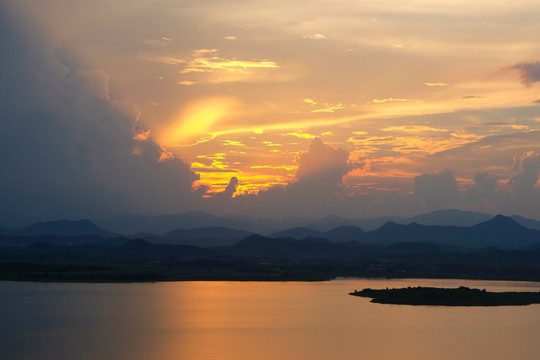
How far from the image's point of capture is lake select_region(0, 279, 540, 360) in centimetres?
4112

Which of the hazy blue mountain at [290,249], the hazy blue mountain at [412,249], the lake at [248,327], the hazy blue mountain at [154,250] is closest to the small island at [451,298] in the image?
the lake at [248,327]

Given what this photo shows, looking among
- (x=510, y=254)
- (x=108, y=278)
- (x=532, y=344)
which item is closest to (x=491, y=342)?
(x=532, y=344)

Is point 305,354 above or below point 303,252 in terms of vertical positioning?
below

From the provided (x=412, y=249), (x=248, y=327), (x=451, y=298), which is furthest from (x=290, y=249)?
(x=248, y=327)

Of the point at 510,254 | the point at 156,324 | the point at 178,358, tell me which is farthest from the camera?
the point at 510,254

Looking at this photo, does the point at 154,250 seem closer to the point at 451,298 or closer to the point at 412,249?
the point at 412,249

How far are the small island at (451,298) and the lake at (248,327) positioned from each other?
6.98ft

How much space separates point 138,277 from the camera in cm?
9731

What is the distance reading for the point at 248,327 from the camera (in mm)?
51062

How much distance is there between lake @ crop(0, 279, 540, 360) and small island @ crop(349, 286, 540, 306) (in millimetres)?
2127

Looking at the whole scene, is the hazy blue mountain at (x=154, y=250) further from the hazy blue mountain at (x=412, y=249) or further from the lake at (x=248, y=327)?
the lake at (x=248, y=327)

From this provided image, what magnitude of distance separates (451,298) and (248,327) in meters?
24.3

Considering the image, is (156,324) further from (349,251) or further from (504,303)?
(349,251)

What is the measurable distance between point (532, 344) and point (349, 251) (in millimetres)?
144958
